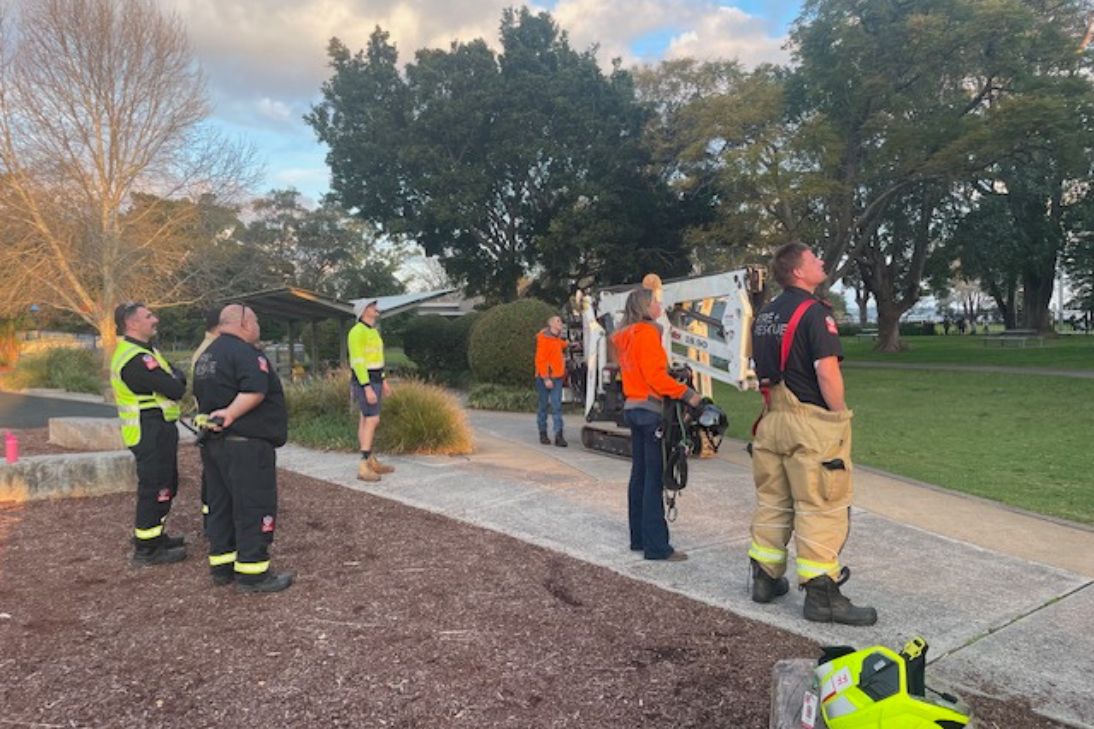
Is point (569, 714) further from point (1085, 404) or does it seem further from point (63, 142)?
point (63, 142)

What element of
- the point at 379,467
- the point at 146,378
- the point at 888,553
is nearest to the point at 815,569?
the point at 888,553

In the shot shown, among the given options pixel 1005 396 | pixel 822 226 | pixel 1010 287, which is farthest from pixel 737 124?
pixel 1010 287

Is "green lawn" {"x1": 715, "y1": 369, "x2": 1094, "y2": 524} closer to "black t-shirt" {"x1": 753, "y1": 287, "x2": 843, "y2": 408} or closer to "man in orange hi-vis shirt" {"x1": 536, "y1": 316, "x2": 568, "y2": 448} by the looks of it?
"man in orange hi-vis shirt" {"x1": 536, "y1": 316, "x2": 568, "y2": 448}

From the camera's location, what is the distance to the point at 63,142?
16703mm

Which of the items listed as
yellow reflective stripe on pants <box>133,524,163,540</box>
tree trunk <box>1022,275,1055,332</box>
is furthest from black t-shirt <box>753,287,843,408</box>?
tree trunk <box>1022,275,1055,332</box>

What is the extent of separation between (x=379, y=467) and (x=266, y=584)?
3.38 metres

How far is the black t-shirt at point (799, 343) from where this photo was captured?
3789 millimetres

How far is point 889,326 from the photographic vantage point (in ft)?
106

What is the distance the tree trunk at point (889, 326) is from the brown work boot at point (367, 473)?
95.6 ft

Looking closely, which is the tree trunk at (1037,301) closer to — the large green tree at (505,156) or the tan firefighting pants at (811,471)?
the large green tree at (505,156)

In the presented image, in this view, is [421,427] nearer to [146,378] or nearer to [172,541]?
[172,541]

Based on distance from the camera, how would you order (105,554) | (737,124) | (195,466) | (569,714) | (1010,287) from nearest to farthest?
(569,714) → (105,554) → (195,466) → (737,124) → (1010,287)

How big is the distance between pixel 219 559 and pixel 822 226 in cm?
2268

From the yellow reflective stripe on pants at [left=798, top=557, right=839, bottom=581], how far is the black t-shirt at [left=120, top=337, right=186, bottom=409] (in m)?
4.09
